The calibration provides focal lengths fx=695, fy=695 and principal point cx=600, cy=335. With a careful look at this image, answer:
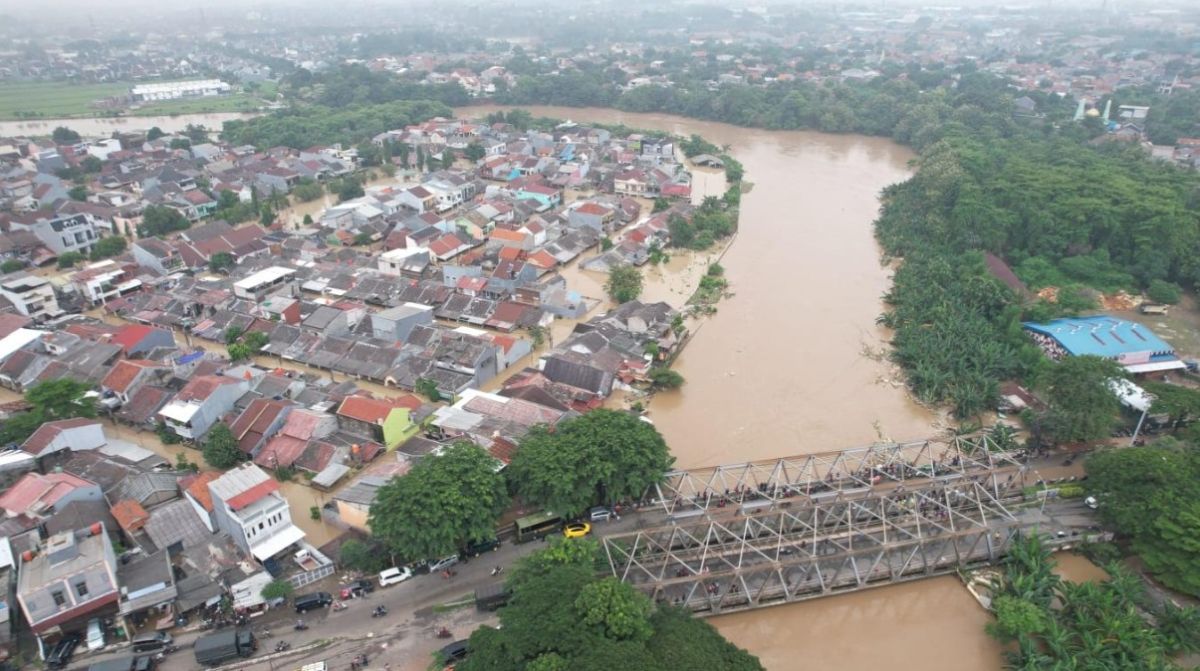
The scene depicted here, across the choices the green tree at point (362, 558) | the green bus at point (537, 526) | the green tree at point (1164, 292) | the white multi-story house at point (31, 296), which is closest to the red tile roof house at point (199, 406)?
the green tree at point (362, 558)

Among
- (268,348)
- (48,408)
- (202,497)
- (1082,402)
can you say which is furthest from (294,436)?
(1082,402)

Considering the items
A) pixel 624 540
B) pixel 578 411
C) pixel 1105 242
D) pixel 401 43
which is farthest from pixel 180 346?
pixel 401 43

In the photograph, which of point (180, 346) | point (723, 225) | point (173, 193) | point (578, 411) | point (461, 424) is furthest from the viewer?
point (173, 193)

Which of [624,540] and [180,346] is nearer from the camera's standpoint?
[624,540]

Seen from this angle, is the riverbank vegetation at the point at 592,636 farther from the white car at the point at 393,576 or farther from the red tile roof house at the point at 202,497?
the red tile roof house at the point at 202,497

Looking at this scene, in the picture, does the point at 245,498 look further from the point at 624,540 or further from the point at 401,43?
the point at 401,43

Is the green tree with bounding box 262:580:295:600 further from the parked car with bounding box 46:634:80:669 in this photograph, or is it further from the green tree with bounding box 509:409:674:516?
the green tree with bounding box 509:409:674:516

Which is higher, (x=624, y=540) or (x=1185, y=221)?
(x=1185, y=221)

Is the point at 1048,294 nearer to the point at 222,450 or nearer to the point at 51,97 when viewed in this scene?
the point at 222,450
